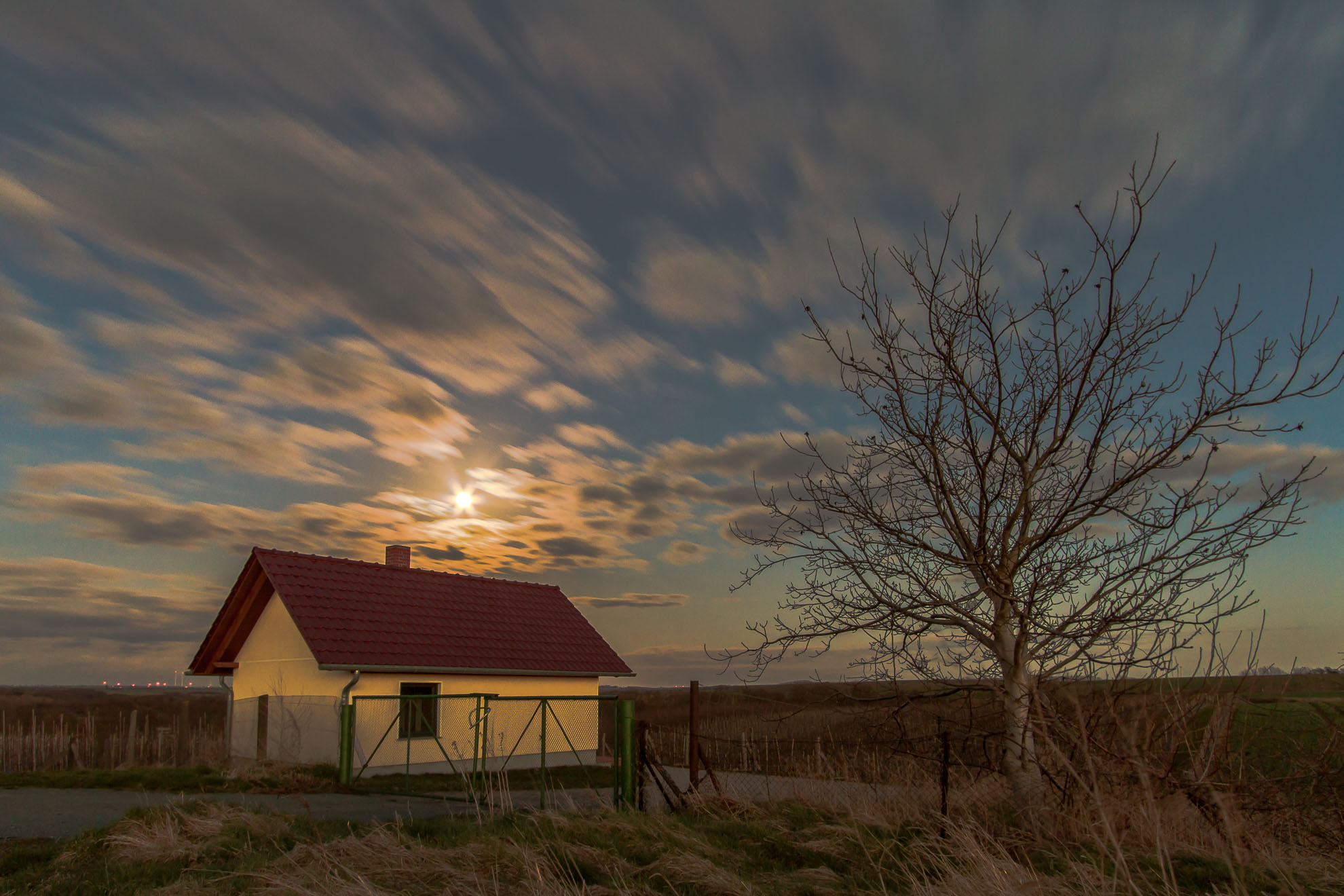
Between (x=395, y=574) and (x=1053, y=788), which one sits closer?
(x=1053, y=788)

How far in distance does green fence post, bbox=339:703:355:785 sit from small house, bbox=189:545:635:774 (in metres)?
0.21

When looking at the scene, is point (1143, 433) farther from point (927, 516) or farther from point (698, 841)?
point (698, 841)

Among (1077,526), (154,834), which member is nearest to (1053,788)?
(1077,526)

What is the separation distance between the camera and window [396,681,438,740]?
17.1 m

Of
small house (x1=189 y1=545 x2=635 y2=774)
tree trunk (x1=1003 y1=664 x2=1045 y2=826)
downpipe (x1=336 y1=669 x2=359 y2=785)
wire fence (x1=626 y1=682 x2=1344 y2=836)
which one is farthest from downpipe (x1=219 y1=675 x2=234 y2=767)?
tree trunk (x1=1003 y1=664 x2=1045 y2=826)

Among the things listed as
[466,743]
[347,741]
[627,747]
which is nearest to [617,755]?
[627,747]

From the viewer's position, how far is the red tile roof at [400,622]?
17.9 metres

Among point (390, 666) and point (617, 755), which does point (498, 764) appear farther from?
point (617, 755)

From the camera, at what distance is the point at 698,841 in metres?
7.63

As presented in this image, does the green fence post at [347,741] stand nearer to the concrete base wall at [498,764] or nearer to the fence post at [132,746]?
the concrete base wall at [498,764]

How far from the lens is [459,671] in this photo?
18812 mm

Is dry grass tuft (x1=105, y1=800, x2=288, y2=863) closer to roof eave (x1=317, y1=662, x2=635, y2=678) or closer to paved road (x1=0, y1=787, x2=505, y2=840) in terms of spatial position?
paved road (x1=0, y1=787, x2=505, y2=840)

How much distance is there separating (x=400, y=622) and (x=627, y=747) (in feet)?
31.4

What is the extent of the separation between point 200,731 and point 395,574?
269 inches
